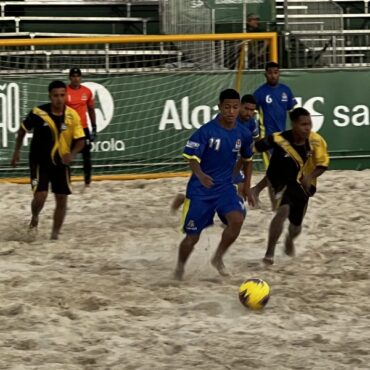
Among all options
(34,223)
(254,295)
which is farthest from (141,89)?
(254,295)

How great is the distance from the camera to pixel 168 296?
28.6 ft

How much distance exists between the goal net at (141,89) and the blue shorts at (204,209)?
7.52 m

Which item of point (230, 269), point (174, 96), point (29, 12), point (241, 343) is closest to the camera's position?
point (241, 343)

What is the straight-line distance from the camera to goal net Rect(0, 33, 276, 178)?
1659 centimetres

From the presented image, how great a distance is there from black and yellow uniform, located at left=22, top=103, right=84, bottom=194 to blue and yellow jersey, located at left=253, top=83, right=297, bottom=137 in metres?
3.66

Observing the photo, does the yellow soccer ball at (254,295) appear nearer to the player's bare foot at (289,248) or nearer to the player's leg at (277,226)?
the player's leg at (277,226)

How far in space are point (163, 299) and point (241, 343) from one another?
→ 151 centimetres

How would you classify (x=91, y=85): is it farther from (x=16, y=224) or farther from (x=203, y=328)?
(x=203, y=328)

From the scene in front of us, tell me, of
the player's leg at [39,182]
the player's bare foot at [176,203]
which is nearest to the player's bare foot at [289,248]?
the player's bare foot at [176,203]

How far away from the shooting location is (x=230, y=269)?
1000cm

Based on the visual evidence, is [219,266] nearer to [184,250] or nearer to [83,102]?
[184,250]

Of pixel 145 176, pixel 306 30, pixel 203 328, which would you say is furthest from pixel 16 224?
Answer: pixel 306 30

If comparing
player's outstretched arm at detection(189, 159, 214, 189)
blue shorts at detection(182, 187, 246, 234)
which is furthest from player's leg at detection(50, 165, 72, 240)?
player's outstretched arm at detection(189, 159, 214, 189)

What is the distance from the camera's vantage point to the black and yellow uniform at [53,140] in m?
11.2
